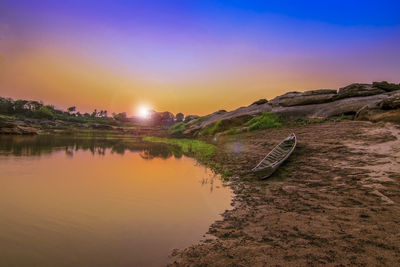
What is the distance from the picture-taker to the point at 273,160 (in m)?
14.5

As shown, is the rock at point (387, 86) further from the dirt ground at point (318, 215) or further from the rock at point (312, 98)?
the dirt ground at point (318, 215)

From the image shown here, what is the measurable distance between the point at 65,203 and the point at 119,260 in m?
4.81

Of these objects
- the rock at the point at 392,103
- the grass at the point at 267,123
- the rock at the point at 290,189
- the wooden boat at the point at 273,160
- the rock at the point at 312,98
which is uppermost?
the rock at the point at 312,98

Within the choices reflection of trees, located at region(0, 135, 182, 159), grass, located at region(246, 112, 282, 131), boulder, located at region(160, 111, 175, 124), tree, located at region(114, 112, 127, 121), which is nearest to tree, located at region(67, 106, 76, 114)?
tree, located at region(114, 112, 127, 121)

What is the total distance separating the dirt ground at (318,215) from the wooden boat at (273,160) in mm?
495

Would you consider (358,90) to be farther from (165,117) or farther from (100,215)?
(165,117)

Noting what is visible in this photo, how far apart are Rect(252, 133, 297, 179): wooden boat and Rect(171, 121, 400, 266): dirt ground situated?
495mm

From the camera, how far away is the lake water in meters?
5.32

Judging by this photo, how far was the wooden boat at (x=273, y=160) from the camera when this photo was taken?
39.3 feet

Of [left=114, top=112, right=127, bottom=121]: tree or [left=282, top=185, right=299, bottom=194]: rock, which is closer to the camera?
[left=282, top=185, right=299, bottom=194]: rock

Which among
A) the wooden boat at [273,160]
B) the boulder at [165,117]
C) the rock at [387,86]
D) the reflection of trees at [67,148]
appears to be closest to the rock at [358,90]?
the rock at [387,86]

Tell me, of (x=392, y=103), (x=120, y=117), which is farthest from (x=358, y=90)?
(x=120, y=117)

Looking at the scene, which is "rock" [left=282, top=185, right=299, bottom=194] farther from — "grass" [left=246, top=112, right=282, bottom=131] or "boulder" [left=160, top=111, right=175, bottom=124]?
"boulder" [left=160, top=111, right=175, bottom=124]

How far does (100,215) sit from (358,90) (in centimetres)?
3502
